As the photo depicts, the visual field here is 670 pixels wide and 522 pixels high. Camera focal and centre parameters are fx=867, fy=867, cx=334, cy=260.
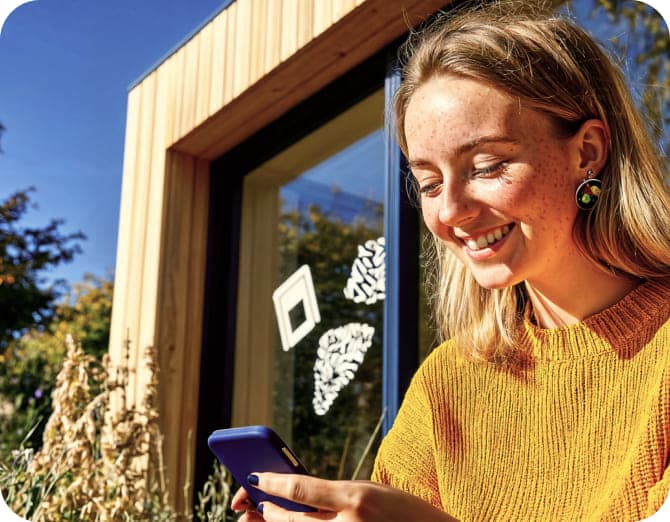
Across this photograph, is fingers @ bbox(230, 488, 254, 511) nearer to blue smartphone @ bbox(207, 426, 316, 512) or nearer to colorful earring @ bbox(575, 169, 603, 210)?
blue smartphone @ bbox(207, 426, 316, 512)

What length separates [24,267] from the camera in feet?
21.6

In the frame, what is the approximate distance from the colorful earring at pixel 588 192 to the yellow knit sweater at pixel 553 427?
16 cm

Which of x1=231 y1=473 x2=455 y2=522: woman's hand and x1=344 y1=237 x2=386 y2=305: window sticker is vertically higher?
Result: x1=344 y1=237 x2=386 y2=305: window sticker

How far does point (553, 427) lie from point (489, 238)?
13.0 inches

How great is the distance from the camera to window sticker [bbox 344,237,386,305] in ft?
10.1

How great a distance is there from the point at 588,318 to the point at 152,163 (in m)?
3.22

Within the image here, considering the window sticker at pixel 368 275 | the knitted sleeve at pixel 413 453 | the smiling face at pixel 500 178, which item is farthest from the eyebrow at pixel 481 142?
the window sticker at pixel 368 275

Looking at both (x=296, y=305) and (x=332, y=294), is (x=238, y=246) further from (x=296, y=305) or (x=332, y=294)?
(x=332, y=294)

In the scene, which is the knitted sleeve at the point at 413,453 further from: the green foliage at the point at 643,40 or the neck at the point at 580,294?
the green foliage at the point at 643,40

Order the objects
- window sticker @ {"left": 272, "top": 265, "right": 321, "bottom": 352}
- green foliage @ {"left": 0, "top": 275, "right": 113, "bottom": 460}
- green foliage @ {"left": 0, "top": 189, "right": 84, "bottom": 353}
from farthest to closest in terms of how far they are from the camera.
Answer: green foliage @ {"left": 0, "top": 189, "right": 84, "bottom": 353} < green foliage @ {"left": 0, "top": 275, "right": 113, "bottom": 460} < window sticker @ {"left": 272, "top": 265, "right": 321, "bottom": 352}

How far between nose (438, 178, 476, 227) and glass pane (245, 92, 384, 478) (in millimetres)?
1734

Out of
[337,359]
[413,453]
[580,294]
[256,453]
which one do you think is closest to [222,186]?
[337,359]

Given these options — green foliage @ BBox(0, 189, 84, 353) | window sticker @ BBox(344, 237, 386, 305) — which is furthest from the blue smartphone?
green foliage @ BBox(0, 189, 84, 353)

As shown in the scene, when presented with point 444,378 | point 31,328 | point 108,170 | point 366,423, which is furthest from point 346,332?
point 31,328
